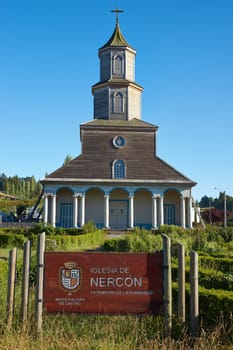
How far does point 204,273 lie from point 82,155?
27507 mm

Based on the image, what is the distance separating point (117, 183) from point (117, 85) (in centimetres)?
1054

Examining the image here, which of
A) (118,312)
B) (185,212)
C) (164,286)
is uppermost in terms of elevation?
(185,212)

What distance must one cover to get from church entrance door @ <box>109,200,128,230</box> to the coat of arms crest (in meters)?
29.7

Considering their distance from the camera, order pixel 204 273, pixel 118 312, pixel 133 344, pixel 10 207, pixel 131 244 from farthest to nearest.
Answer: pixel 10 207, pixel 131 244, pixel 204 273, pixel 118 312, pixel 133 344

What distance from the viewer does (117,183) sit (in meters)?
36.0

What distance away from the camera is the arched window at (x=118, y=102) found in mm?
39844

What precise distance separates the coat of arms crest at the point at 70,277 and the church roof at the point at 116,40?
1456 inches

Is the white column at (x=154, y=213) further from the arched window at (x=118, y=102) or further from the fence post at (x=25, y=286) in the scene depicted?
the fence post at (x=25, y=286)

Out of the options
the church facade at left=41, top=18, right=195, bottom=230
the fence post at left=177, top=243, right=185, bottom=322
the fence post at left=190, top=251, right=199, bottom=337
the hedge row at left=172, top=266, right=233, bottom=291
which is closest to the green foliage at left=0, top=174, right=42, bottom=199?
the church facade at left=41, top=18, right=195, bottom=230

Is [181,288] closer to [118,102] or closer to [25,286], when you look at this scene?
[25,286]

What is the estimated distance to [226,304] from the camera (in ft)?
24.2

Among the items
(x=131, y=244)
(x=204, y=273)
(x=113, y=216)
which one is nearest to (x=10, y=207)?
(x=113, y=216)

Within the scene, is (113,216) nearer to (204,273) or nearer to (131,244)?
(131,244)

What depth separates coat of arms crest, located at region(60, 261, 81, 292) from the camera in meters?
7.08
